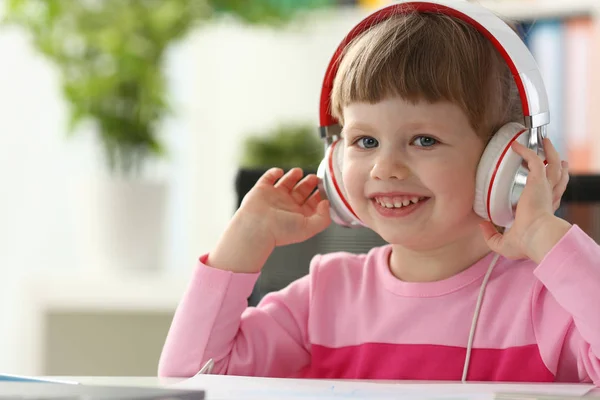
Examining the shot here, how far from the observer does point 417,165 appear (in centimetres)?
102

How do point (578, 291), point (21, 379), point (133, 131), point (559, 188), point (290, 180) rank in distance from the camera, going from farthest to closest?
point (133, 131) → point (290, 180) → point (559, 188) → point (578, 291) → point (21, 379)

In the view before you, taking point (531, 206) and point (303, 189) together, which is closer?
point (531, 206)

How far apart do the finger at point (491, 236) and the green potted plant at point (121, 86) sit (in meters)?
1.74

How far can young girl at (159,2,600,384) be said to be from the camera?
1.01 metres

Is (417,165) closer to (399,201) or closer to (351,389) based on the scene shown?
(399,201)

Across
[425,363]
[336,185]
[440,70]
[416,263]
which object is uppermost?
[440,70]

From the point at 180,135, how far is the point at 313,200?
223 centimetres

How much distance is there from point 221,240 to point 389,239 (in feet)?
0.74

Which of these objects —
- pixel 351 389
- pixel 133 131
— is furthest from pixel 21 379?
pixel 133 131

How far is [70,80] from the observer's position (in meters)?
2.74

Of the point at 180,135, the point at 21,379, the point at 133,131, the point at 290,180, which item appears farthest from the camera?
the point at 180,135

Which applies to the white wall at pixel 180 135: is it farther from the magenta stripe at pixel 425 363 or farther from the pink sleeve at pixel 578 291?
the pink sleeve at pixel 578 291

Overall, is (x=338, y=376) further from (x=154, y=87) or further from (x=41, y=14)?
(x=41, y=14)

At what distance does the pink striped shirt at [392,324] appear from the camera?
992mm
